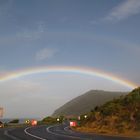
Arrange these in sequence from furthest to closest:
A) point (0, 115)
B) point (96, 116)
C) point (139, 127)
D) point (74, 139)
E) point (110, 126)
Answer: point (0, 115) < point (96, 116) < point (110, 126) < point (139, 127) < point (74, 139)

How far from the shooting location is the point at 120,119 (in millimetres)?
53188

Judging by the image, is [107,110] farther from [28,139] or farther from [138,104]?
[28,139]

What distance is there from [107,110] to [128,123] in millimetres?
11325

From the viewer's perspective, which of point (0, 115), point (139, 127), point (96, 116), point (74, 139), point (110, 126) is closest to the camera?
point (74, 139)

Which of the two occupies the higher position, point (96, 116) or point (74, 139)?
point (96, 116)

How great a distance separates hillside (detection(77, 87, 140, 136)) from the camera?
159 feet

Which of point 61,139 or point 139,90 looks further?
point 139,90

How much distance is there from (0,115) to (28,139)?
33847mm

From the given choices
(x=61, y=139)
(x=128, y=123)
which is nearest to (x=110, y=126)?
(x=128, y=123)

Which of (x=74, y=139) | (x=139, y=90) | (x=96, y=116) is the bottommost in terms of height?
(x=74, y=139)

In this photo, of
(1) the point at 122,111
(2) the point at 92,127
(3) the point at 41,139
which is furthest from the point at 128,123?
(3) the point at 41,139

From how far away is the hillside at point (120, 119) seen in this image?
48312 millimetres

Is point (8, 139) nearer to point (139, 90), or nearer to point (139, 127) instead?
point (139, 127)

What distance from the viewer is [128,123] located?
4959 cm
